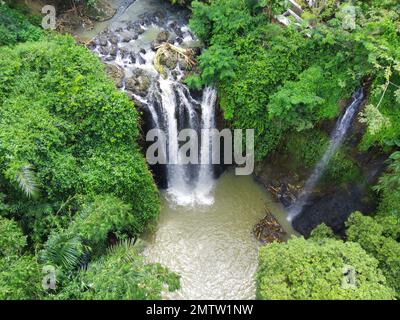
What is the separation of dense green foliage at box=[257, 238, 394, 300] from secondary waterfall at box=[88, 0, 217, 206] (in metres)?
5.17

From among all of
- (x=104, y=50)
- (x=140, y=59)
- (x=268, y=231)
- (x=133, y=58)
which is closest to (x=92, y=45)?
Answer: (x=104, y=50)

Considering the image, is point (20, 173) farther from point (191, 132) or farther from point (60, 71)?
point (191, 132)

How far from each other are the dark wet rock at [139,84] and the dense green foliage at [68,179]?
1.15 m

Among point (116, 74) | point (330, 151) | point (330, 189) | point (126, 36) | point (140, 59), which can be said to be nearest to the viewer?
point (330, 151)

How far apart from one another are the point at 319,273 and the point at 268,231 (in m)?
4.34

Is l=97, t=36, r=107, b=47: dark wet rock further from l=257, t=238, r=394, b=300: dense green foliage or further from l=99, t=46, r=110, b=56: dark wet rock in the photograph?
l=257, t=238, r=394, b=300: dense green foliage

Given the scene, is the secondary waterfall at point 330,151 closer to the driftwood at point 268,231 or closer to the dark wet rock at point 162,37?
the driftwood at point 268,231

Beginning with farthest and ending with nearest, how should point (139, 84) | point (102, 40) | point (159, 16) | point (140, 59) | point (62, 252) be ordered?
point (159, 16), point (102, 40), point (140, 59), point (139, 84), point (62, 252)

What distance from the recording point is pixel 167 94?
43.8ft

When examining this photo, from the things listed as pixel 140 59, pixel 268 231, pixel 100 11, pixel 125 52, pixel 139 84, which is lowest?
pixel 268 231

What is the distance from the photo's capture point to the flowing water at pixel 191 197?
12.2m

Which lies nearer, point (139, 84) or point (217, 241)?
point (217, 241)

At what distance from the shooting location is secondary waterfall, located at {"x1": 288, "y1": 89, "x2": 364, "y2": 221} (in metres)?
12.0

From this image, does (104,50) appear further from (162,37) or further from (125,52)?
(162,37)
